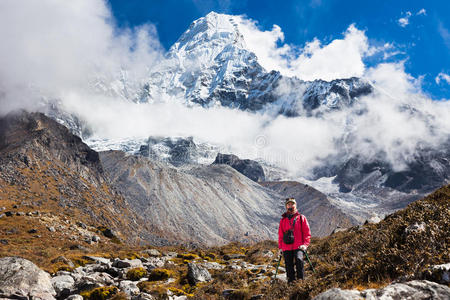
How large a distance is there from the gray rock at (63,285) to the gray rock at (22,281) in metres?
1.53

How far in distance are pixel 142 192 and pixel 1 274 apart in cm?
15127

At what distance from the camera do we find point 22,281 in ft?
40.2

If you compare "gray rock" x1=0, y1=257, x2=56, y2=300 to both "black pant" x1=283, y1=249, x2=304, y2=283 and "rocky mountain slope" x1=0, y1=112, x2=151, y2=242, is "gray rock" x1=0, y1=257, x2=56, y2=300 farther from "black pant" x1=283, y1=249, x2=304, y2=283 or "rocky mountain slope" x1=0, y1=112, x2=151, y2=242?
"rocky mountain slope" x1=0, y1=112, x2=151, y2=242

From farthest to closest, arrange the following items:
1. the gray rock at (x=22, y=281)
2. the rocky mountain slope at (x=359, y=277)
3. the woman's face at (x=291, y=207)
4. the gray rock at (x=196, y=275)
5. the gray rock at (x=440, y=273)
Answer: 1. the gray rock at (x=196, y=275)
2. the gray rock at (x=22, y=281)
3. the woman's face at (x=291, y=207)
4. the rocky mountain slope at (x=359, y=277)
5. the gray rock at (x=440, y=273)

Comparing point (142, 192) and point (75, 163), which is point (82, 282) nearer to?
point (75, 163)

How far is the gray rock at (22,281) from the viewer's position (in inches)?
458

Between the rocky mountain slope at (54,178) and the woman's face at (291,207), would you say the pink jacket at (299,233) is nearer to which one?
the woman's face at (291,207)

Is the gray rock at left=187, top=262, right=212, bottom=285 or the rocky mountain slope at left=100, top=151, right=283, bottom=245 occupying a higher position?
the rocky mountain slope at left=100, top=151, right=283, bottom=245

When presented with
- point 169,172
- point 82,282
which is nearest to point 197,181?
point 169,172

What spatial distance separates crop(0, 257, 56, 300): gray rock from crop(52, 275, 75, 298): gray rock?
60.3 inches

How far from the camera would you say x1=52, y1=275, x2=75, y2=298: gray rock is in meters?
14.8

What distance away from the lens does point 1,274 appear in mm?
12188

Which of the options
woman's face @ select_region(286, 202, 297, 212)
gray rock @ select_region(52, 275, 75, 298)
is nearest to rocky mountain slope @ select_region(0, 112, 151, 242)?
gray rock @ select_region(52, 275, 75, 298)

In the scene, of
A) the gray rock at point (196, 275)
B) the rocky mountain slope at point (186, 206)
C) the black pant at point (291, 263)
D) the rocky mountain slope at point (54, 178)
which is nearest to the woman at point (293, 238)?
the black pant at point (291, 263)
